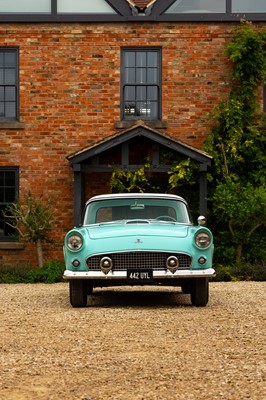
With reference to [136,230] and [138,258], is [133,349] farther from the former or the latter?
[136,230]

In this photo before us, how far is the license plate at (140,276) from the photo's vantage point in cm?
1059

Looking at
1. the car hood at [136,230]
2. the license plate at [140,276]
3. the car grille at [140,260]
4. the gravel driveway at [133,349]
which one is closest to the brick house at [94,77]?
the gravel driveway at [133,349]

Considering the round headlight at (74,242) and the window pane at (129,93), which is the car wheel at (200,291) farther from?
the window pane at (129,93)

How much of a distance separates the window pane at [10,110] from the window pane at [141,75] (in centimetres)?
288

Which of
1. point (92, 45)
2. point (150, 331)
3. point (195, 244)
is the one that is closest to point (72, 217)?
point (92, 45)

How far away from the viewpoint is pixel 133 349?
24.7 ft

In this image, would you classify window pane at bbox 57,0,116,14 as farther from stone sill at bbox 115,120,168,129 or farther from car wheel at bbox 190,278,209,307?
car wheel at bbox 190,278,209,307

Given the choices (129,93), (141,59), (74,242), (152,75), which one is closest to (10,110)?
(129,93)

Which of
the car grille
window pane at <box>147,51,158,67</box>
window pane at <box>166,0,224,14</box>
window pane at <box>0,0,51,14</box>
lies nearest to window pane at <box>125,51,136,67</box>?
window pane at <box>147,51,158,67</box>

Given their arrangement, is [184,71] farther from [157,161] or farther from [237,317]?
[237,317]

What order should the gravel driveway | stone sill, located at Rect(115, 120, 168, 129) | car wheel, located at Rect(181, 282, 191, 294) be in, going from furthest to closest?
1. stone sill, located at Rect(115, 120, 168, 129)
2. car wheel, located at Rect(181, 282, 191, 294)
3. the gravel driveway

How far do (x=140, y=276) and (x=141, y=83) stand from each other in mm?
9823

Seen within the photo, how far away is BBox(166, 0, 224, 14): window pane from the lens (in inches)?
782

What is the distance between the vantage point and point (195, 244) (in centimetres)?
1080
